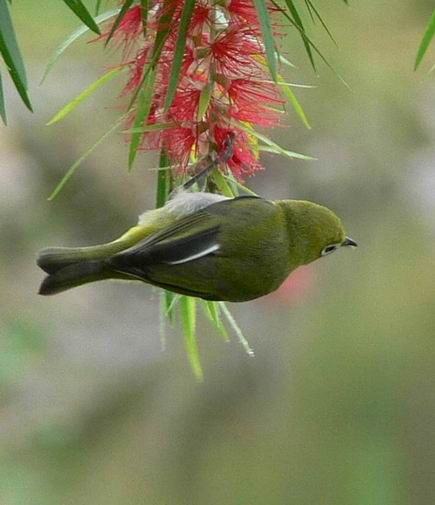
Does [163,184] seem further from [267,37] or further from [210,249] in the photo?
[267,37]

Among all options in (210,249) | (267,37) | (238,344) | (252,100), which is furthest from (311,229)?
(238,344)

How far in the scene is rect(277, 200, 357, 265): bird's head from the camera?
4.11ft

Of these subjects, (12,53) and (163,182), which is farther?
(163,182)

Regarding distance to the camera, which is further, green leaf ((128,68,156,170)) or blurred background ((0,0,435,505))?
blurred background ((0,0,435,505))

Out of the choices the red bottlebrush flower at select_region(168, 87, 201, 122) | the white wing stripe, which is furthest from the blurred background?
the red bottlebrush flower at select_region(168, 87, 201, 122)

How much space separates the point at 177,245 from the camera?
42.8 inches

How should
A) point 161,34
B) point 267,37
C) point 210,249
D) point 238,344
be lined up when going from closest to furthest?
point 267,37 → point 161,34 → point 210,249 → point 238,344

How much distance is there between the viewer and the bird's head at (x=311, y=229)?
4.11 ft

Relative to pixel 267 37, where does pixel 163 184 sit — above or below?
below

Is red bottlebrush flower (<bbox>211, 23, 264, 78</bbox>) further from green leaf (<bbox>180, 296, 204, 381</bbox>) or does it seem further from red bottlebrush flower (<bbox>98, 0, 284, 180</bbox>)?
green leaf (<bbox>180, 296, 204, 381</bbox>)

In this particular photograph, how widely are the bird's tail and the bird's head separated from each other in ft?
0.92

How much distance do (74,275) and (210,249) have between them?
0.18 meters

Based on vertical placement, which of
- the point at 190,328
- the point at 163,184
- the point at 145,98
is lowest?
the point at 190,328

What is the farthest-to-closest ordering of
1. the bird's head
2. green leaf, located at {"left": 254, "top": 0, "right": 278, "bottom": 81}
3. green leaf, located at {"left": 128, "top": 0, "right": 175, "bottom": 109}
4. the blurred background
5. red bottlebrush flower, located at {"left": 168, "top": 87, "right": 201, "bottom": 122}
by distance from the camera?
the blurred background < the bird's head < red bottlebrush flower, located at {"left": 168, "top": 87, "right": 201, "bottom": 122} < green leaf, located at {"left": 128, "top": 0, "right": 175, "bottom": 109} < green leaf, located at {"left": 254, "top": 0, "right": 278, "bottom": 81}
